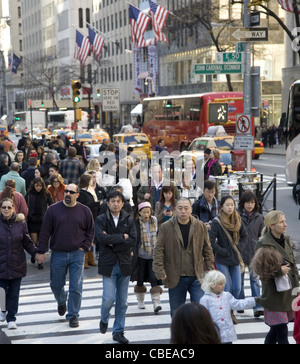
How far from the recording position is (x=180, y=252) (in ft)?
28.9

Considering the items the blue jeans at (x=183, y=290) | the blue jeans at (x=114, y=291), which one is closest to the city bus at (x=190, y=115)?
the blue jeans at (x=114, y=291)

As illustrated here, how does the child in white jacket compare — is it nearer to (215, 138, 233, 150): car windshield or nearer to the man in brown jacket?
the man in brown jacket

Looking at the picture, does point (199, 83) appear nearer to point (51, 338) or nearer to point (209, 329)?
point (51, 338)

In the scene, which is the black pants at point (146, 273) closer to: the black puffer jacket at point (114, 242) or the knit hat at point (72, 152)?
the black puffer jacket at point (114, 242)

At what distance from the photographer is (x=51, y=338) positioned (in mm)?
9414

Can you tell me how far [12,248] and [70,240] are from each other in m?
0.74

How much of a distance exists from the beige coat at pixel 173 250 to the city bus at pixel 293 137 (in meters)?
16.5

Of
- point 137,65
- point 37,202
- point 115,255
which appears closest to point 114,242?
point 115,255

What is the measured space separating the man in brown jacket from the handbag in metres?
1.28

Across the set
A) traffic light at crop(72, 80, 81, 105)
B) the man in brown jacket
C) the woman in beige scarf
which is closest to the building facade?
traffic light at crop(72, 80, 81, 105)

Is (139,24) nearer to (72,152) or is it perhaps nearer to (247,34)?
(72,152)
